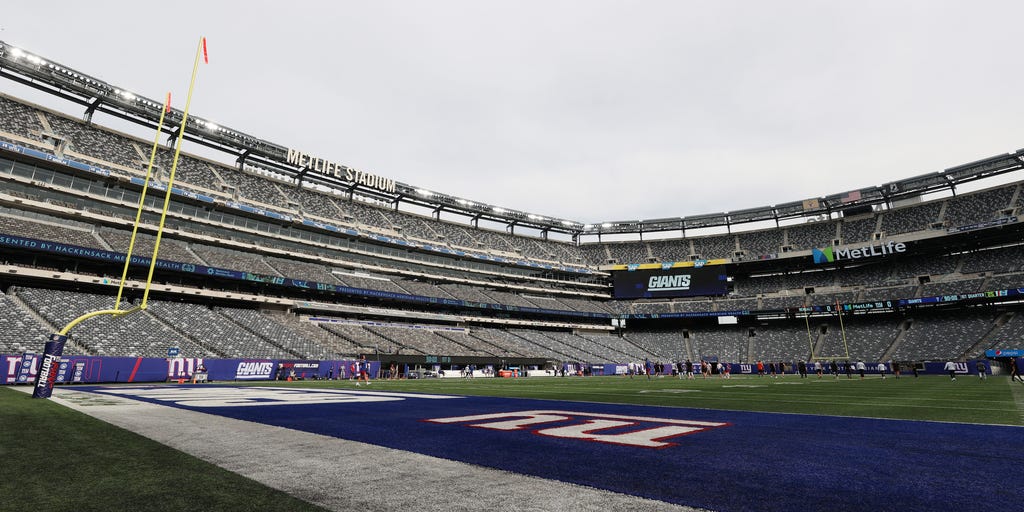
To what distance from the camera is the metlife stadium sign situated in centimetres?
6544

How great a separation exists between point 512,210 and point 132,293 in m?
46.1

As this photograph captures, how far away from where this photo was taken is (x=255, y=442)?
5.81 metres

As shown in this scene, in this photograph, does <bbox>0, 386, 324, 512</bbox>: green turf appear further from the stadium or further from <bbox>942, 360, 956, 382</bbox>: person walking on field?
<bbox>942, 360, 956, 382</bbox>: person walking on field

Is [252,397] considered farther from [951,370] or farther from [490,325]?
[490,325]

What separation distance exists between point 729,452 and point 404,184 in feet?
187

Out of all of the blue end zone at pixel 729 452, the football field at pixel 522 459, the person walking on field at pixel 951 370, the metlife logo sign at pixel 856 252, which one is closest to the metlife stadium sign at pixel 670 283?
the metlife logo sign at pixel 856 252

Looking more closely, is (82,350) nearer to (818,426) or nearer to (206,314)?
(206,314)

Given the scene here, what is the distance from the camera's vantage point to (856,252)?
55.5 m

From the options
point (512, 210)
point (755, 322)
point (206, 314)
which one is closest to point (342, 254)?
point (206, 314)

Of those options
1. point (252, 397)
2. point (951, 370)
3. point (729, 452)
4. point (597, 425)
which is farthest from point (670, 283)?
point (729, 452)

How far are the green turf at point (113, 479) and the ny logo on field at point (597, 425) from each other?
4137 millimetres

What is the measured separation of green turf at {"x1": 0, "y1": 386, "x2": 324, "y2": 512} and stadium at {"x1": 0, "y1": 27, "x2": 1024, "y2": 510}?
0.44 ft

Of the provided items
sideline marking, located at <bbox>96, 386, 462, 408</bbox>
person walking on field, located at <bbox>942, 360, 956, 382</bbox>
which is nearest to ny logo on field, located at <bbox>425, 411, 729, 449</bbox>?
sideline marking, located at <bbox>96, 386, 462, 408</bbox>

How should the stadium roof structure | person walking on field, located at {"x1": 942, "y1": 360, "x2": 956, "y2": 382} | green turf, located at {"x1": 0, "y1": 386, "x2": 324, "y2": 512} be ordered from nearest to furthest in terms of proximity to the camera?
green turf, located at {"x1": 0, "y1": 386, "x2": 324, "y2": 512} < person walking on field, located at {"x1": 942, "y1": 360, "x2": 956, "y2": 382} < the stadium roof structure
